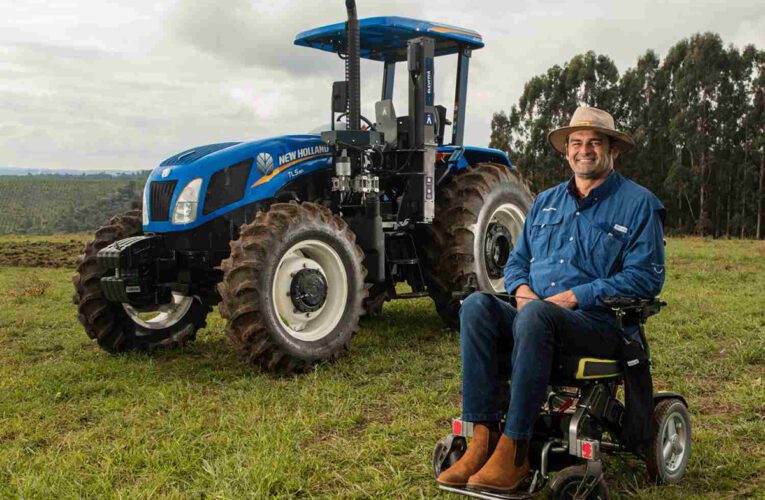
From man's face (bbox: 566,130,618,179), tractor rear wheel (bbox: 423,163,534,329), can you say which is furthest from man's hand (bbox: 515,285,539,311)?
tractor rear wheel (bbox: 423,163,534,329)

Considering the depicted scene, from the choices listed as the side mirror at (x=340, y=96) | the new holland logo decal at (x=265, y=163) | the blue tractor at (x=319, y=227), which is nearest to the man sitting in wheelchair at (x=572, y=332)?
the blue tractor at (x=319, y=227)

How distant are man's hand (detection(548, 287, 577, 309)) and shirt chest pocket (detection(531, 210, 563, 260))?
0.29 metres

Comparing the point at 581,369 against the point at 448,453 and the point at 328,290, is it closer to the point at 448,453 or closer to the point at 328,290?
the point at 448,453

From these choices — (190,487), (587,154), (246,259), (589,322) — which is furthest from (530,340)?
(246,259)

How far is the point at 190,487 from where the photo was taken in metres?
3.47

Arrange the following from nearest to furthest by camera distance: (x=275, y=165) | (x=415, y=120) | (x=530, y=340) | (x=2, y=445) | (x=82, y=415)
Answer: (x=530, y=340) < (x=2, y=445) < (x=82, y=415) < (x=275, y=165) < (x=415, y=120)

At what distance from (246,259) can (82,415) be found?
1.48m

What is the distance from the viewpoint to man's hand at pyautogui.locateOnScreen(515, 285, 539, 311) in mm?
3588

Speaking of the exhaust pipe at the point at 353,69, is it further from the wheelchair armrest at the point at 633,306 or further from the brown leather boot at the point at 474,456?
the brown leather boot at the point at 474,456

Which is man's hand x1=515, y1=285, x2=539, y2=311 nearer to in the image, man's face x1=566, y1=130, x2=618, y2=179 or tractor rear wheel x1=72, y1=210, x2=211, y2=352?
man's face x1=566, y1=130, x2=618, y2=179

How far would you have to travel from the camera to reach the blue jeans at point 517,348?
3.10 m

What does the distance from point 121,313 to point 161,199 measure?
3.54 ft

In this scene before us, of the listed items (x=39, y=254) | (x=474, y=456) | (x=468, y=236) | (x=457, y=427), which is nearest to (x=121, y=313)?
(x=468, y=236)

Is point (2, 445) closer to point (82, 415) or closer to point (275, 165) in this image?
point (82, 415)
